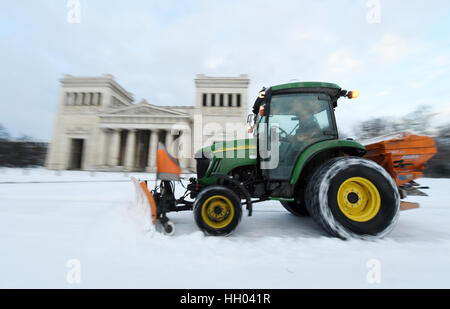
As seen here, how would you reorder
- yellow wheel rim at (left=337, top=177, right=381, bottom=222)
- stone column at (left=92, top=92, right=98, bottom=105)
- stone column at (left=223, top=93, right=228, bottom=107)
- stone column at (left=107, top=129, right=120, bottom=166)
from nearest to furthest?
1. yellow wheel rim at (left=337, top=177, right=381, bottom=222)
2. stone column at (left=107, top=129, right=120, bottom=166)
3. stone column at (left=223, top=93, right=228, bottom=107)
4. stone column at (left=92, top=92, right=98, bottom=105)

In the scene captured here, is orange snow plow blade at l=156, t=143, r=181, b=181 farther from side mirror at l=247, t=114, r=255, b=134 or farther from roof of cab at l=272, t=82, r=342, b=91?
roof of cab at l=272, t=82, r=342, b=91

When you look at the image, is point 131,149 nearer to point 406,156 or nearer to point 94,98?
point 94,98

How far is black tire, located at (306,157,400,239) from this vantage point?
8.96ft

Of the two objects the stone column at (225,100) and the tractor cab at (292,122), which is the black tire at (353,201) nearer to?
the tractor cab at (292,122)

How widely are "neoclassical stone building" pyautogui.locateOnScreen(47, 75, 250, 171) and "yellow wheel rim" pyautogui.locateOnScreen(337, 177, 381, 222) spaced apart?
2966 centimetres

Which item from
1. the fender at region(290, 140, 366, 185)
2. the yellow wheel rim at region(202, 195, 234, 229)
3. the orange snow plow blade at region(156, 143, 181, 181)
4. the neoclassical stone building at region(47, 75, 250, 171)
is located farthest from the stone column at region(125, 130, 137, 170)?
the fender at region(290, 140, 366, 185)

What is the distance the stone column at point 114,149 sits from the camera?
115ft

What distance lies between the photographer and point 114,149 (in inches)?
1385

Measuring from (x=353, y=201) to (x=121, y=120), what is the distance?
3940cm

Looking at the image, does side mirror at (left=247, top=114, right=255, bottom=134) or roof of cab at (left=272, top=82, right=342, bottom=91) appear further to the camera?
side mirror at (left=247, top=114, right=255, bottom=134)

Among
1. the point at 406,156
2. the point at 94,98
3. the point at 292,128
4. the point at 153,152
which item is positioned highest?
the point at 94,98

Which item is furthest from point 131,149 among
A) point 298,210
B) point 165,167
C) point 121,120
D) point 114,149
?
point 298,210
